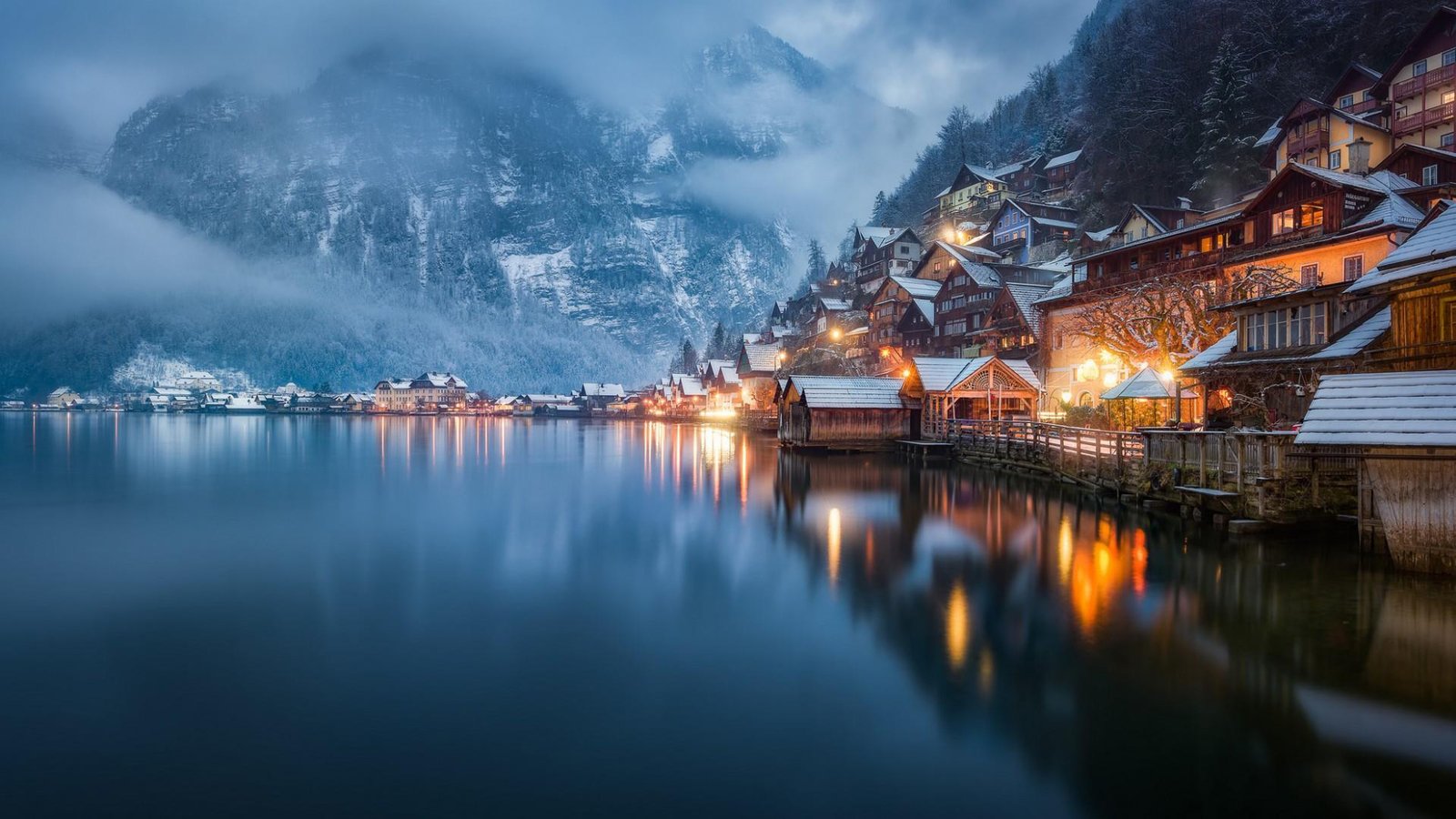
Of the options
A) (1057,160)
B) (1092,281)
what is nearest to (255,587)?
(1092,281)

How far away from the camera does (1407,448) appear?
13688 mm

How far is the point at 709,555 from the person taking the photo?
19.2m

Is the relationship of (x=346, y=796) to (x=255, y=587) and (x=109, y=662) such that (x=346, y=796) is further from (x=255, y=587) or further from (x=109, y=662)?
(x=255, y=587)

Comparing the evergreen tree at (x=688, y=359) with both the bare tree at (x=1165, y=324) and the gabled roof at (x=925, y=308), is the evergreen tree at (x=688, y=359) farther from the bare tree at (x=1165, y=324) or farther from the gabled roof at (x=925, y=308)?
the bare tree at (x=1165, y=324)

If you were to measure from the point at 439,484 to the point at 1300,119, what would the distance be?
58965mm

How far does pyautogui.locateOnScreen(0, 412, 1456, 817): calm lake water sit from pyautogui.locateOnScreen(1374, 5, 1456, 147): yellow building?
43.6 m

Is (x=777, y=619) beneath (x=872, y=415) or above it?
beneath

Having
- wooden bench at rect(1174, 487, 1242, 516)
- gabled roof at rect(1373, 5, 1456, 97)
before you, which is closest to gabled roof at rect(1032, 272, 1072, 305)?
gabled roof at rect(1373, 5, 1456, 97)

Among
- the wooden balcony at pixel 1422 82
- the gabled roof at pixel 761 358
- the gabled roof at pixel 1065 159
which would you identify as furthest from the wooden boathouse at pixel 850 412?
the gabled roof at pixel 1065 159

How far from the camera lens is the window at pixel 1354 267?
33.4 meters

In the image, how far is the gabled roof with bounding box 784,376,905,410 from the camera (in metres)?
49.5

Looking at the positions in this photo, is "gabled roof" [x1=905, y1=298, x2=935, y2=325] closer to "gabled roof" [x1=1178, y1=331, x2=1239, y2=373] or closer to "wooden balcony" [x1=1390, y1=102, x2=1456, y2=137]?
"wooden balcony" [x1=1390, y1=102, x2=1456, y2=137]

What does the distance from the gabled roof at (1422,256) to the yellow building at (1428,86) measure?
38.1m

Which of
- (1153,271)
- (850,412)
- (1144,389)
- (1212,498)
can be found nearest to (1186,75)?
(1153,271)
